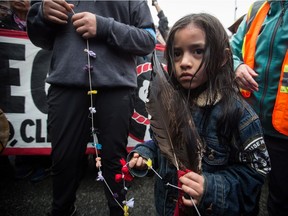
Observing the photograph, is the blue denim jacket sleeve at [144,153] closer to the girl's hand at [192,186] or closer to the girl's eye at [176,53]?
the girl's hand at [192,186]

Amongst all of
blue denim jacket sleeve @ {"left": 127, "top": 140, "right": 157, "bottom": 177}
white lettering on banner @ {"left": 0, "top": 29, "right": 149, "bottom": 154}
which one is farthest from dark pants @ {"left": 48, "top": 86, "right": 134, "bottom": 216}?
white lettering on banner @ {"left": 0, "top": 29, "right": 149, "bottom": 154}

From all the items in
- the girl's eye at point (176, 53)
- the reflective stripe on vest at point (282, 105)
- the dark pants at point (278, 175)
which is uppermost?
the girl's eye at point (176, 53)

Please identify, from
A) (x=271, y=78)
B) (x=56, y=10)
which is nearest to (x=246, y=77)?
(x=271, y=78)

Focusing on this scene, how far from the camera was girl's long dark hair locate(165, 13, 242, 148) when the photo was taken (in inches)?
36.2

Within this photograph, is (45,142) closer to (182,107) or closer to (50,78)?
(50,78)

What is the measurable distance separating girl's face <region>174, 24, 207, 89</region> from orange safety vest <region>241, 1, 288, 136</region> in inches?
20.4

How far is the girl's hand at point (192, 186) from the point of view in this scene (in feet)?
2.41

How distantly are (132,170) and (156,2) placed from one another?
348cm

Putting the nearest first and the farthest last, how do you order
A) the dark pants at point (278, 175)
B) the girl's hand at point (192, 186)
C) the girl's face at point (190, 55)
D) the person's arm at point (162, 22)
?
1. the girl's hand at point (192, 186)
2. the girl's face at point (190, 55)
3. the dark pants at point (278, 175)
4. the person's arm at point (162, 22)

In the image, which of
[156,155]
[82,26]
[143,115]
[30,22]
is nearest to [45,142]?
[143,115]

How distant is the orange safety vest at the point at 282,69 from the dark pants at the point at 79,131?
0.73 meters

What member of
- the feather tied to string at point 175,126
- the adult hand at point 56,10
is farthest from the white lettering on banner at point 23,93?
the feather tied to string at point 175,126

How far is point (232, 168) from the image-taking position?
3.02 ft

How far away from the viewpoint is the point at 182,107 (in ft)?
2.57
